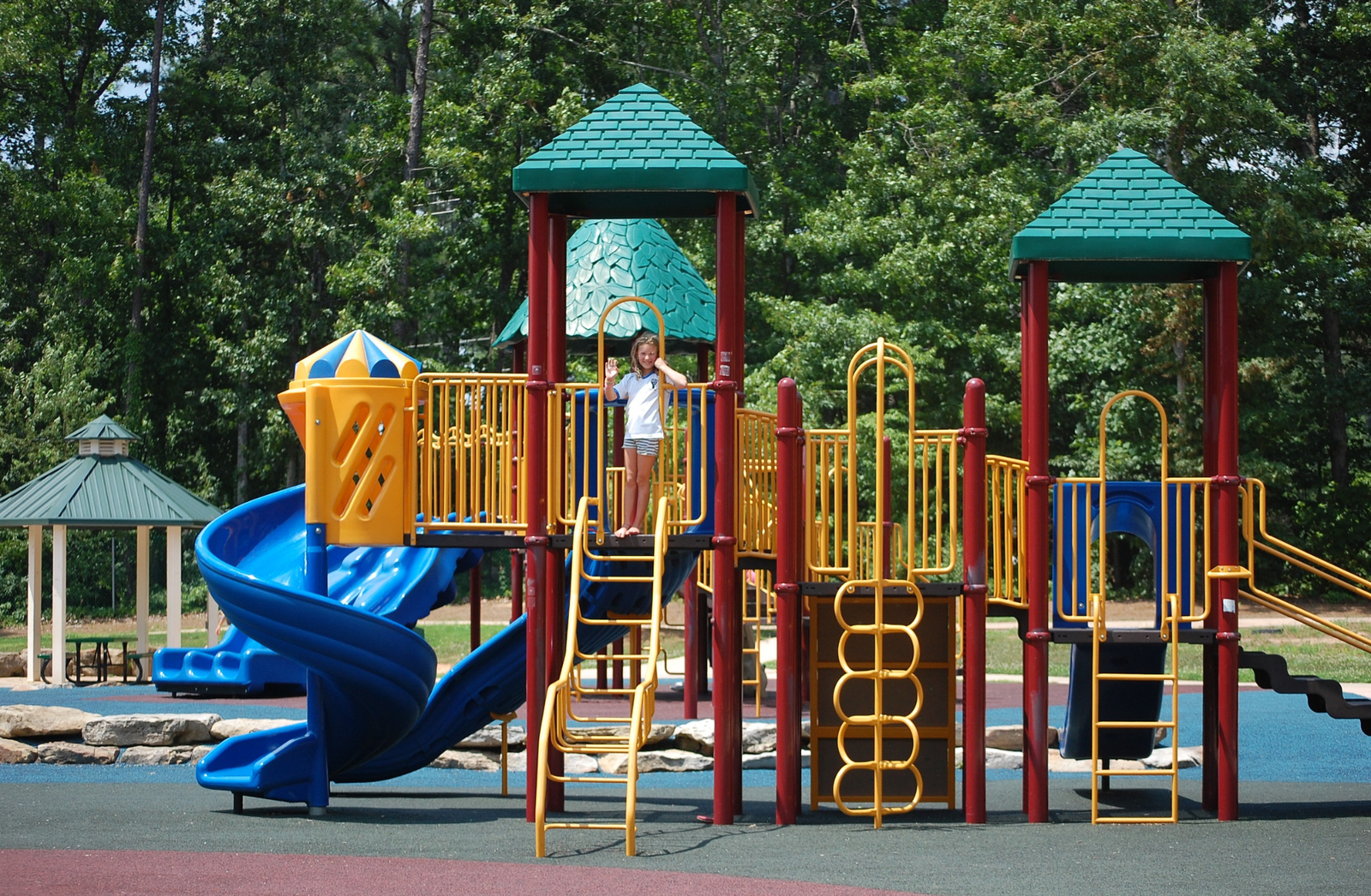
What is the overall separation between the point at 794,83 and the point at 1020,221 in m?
10.4

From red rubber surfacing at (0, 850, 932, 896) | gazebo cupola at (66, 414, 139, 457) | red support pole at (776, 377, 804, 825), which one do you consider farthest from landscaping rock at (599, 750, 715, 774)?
gazebo cupola at (66, 414, 139, 457)

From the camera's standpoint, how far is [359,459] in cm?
1102

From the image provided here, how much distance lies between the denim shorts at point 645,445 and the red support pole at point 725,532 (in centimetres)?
42

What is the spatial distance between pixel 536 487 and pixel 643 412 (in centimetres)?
91

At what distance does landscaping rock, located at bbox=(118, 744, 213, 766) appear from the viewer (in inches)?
581

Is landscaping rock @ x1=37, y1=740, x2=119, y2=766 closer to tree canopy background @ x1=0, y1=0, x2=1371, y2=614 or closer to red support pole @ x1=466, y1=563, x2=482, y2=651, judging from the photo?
red support pole @ x1=466, y1=563, x2=482, y2=651

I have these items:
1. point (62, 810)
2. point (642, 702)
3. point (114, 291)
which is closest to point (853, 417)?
point (642, 702)

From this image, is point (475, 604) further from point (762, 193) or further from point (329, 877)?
point (762, 193)

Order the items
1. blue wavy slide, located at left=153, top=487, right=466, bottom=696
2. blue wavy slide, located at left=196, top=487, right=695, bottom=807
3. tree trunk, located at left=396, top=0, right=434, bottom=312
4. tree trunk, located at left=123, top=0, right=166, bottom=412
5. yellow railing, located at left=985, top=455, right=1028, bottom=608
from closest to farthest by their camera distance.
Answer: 1. blue wavy slide, located at left=196, top=487, right=695, bottom=807
2. yellow railing, located at left=985, top=455, right=1028, bottom=608
3. blue wavy slide, located at left=153, top=487, right=466, bottom=696
4. tree trunk, located at left=396, top=0, right=434, bottom=312
5. tree trunk, located at left=123, top=0, right=166, bottom=412

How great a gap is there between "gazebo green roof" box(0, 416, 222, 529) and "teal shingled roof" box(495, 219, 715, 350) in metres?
6.36

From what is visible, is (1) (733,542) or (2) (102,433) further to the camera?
(2) (102,433)

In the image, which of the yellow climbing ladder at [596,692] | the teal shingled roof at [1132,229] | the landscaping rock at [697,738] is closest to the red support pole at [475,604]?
the landscaping rock at [697,738]

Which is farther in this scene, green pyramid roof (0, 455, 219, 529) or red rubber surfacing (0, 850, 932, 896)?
green pyramid roof (0, 455, 219, 529)

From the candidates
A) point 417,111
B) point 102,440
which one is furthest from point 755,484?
point 417,111
